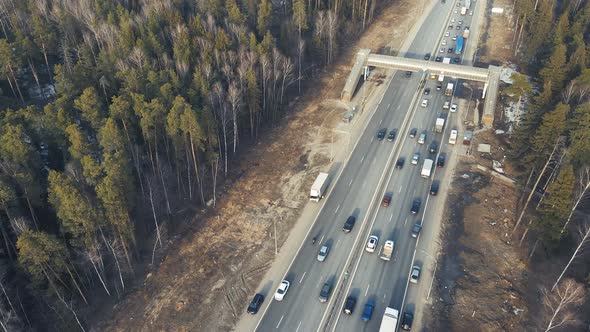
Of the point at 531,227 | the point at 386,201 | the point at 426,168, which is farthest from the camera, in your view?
the point at 426,168

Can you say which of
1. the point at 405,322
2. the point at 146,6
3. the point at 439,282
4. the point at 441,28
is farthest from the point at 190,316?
the point at 441,28

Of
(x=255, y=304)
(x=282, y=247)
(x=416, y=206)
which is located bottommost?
(x=255, y=304)

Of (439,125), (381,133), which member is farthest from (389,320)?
(439,125)

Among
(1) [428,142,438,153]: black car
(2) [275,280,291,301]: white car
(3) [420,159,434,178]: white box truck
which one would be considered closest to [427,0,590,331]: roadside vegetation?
(3) [420,159,434,178]: white box truck

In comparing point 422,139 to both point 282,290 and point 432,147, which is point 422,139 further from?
point 282,290

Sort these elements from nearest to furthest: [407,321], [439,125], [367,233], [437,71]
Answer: [407,321]
[367,233]
[439,125]
[437,71]

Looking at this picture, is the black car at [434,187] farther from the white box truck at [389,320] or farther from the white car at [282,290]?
the white car at [282,290]

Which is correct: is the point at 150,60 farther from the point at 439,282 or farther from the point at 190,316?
the point at 439,282

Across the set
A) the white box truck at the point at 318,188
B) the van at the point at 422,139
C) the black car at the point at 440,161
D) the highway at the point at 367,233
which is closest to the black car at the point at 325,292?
the highway at the point at 367,233
